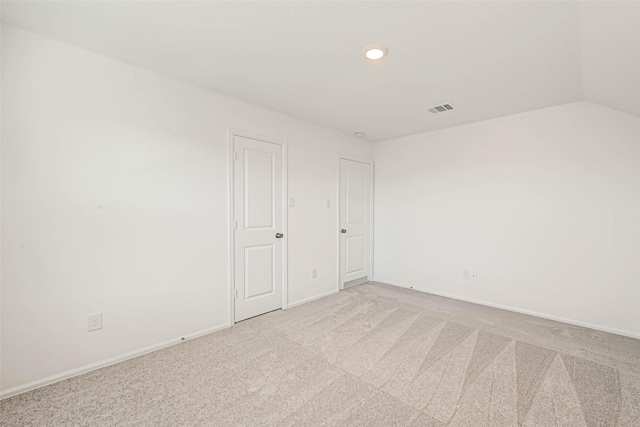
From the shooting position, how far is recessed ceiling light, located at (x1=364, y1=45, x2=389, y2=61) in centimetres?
197

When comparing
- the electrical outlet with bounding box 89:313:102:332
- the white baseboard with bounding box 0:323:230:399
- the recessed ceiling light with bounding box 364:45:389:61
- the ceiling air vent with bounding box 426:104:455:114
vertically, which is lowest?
the white baseboard with bounding box 0:323:230:399

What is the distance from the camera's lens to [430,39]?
1875mm

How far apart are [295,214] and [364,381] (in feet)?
6.85

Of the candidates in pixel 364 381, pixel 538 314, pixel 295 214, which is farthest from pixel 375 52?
pixel 538 314

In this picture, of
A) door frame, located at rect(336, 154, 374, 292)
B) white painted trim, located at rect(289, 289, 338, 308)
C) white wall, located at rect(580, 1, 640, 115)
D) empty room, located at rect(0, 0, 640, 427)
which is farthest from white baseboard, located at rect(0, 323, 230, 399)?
white wall, located at rect(580, 1, 640, 115)

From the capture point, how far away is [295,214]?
353cm

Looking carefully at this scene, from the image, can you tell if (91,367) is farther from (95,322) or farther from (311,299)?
(311,299)

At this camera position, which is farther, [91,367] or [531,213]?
[531,213]

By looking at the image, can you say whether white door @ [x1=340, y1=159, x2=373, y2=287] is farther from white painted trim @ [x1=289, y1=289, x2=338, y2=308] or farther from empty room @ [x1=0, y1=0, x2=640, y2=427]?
empty room @ [x1=0, y1=0, x2=640, y2=427]

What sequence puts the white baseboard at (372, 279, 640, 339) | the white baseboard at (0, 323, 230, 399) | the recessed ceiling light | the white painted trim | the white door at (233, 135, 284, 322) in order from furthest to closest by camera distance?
the white painted trim
the white door at (233, 135, 284, 322)
the white baseboard at (372, 279, 640, 339)
the recessed ceiling light
the white baseboard at (0, 323, 230, 399)

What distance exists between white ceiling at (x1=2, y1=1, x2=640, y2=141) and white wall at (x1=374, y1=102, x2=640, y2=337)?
16.3 inches

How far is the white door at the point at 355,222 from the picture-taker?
4242mm

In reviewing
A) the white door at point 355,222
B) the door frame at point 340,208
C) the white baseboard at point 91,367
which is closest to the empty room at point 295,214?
the white baseboard at point 91,367

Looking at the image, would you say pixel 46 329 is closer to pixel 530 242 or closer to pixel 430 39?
pixel 430 39
